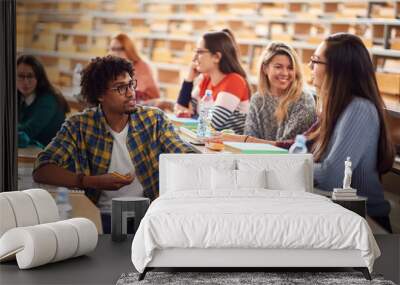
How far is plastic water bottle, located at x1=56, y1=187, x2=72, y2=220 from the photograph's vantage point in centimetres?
723

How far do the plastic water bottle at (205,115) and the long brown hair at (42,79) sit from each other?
115 cm

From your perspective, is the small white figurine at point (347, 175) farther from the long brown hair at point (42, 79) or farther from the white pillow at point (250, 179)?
the long brown hair at point (42, 79)

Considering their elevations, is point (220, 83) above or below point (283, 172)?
above

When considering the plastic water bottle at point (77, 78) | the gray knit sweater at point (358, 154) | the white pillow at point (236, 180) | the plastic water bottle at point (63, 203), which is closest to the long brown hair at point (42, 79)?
the plastic water bottle at point (77, 78)

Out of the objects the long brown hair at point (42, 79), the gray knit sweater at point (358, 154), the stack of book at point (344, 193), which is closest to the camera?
the stack of book at point (344, 193)

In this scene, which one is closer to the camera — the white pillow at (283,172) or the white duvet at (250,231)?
the white duvet at (250,231)

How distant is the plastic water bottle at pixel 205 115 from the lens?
7.19 m

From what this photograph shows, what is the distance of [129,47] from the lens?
7191mm

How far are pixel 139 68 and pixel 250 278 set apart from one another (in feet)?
8.40

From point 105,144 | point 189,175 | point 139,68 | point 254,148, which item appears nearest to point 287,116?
point 254,148

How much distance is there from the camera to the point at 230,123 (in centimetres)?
717

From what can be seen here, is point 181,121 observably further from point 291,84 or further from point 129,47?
point 291,84

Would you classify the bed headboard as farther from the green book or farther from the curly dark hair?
the curly dark hair

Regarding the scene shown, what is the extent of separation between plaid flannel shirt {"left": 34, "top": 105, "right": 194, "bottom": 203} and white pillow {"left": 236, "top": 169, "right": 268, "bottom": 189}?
82cm
